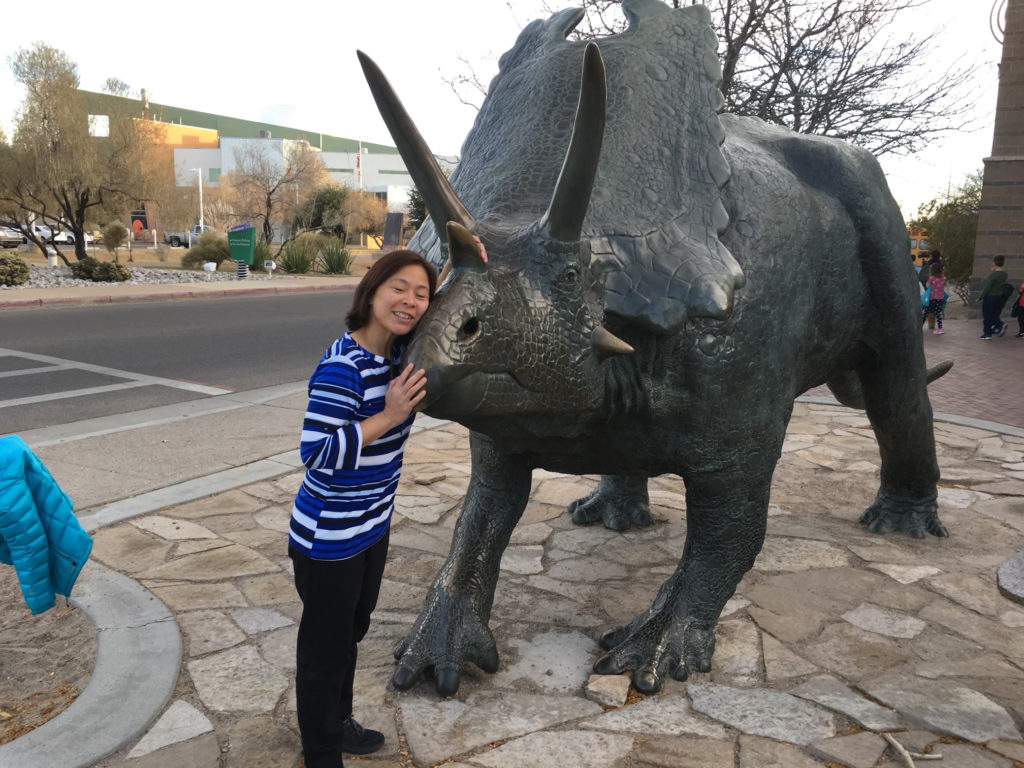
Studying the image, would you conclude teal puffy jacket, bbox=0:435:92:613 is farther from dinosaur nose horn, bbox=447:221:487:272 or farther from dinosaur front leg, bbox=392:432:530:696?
dinosaur nose horn, bbox=447:221:487:272

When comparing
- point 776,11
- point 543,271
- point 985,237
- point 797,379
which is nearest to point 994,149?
point 985,237

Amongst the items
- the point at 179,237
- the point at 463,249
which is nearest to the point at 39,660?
the point at 463,249

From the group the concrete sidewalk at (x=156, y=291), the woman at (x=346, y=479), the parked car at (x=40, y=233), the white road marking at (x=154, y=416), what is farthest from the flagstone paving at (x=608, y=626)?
the parked car at (x=40, y=233)

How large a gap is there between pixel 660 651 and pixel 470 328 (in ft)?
4.94

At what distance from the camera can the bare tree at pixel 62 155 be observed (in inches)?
814

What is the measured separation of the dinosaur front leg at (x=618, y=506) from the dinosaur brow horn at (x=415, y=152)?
2620 mm

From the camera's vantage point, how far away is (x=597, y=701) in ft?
8.68

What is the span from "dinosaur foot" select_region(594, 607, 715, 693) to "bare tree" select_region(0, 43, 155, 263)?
72.1ft

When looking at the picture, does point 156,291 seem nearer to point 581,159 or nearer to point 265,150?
point 581,159

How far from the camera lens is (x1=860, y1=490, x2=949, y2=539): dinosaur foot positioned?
4242 mm

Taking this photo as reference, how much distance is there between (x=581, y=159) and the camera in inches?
67.9

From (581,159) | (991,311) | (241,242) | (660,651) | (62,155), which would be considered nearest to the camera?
(581,159)

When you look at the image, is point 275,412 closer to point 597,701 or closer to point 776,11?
point 597,701

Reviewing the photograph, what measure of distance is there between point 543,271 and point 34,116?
2270 centimetres
